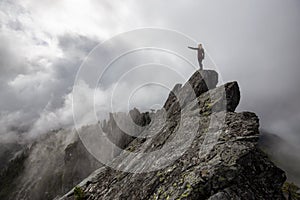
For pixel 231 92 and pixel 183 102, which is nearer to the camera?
pixel 231 92

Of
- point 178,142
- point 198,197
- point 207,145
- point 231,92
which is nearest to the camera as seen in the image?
point 198,197

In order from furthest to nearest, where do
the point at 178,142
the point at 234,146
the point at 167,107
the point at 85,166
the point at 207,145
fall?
the point at 85,166
the point at 167,107
the point at 178,142
the point at 207,145
the point at 234,146

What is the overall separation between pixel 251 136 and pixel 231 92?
7334 mm

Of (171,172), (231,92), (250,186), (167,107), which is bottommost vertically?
(250,186)

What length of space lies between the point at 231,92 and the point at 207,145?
838 cm

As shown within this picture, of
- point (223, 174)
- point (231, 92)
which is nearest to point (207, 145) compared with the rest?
point (223, 174)

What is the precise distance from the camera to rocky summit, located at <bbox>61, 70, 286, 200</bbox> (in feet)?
48.5

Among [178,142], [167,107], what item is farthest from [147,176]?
[167,107]

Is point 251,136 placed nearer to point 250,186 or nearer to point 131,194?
point 250,186

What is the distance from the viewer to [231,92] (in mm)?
23859

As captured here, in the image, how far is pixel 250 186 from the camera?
1505 cm

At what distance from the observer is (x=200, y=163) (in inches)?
643

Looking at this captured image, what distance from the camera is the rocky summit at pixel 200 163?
48.5ft

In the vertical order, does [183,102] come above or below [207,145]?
above
